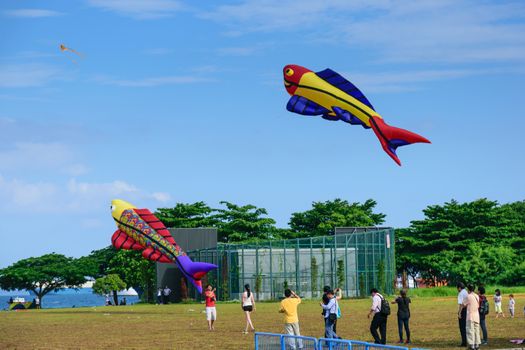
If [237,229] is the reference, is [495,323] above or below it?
below

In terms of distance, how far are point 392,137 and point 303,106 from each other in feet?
15.2

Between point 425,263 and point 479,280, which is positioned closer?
point 479,280

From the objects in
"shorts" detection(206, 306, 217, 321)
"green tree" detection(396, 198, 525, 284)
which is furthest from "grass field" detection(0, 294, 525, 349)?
"green tree" detection(396, 198, 525, 284)

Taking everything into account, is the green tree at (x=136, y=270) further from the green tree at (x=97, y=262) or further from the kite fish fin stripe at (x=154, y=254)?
the kite fish fin stripe at (x=154, y=254)

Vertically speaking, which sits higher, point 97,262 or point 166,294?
point 97,262

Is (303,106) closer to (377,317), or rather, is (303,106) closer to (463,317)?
(377,317)

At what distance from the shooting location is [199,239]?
81.4 meters

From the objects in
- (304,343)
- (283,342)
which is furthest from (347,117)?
(304,343)

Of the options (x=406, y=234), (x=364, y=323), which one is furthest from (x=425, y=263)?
(x=364, y=323)

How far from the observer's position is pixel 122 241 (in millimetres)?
55062

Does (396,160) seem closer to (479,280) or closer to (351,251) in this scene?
(351,251)

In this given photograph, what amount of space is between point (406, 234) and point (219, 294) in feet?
107

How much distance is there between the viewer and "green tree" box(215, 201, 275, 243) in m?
102

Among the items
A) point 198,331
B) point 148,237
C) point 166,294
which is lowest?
point 198,331
